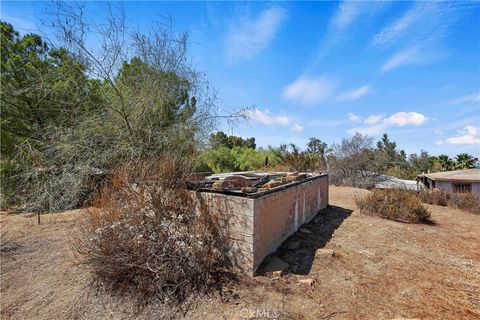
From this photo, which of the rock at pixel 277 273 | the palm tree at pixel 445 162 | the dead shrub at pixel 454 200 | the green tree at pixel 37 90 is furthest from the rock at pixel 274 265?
the palm tree at pixel 445 162

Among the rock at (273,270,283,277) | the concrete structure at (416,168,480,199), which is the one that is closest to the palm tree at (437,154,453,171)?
the concrete structure at (416,168,480,199)

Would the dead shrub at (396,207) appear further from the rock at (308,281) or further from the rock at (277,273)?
the rock at (277,273)

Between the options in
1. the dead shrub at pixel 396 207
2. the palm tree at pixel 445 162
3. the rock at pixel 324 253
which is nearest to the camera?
the rock at pixel 324 253

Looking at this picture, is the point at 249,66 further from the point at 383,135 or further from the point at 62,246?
the point at 383,135

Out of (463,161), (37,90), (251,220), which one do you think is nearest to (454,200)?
(251,220)

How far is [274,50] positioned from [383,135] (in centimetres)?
4828

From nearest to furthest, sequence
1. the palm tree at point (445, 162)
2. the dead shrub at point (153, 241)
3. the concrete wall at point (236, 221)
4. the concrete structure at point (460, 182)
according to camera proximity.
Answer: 1. the dead shrub at point (153, 241)
2. the concrete wall at point (236, 221)
3. the concrete structure at point (460, 182)
4. the palm tree at point (445, 162)

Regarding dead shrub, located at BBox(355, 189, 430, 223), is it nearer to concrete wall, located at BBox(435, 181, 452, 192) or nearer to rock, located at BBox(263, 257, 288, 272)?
rock, located at BBox(263, 257, 288, 272)

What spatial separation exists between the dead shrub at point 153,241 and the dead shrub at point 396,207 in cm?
546

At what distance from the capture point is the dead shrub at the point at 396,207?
6.66m

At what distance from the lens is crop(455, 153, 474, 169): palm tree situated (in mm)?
23795

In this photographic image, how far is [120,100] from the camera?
452cm

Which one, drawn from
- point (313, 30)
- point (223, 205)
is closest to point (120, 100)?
point (223, 205)

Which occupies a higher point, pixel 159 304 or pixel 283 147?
pixel 283 147
